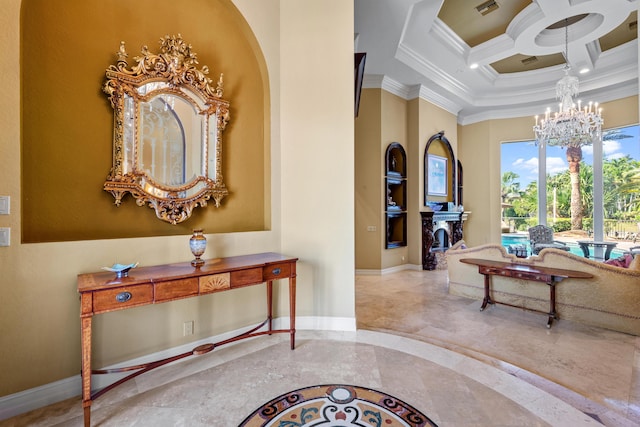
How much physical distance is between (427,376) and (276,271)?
149cm

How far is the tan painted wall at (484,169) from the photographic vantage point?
25.2 feet

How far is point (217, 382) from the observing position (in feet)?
7.06

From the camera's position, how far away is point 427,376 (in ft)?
7.29

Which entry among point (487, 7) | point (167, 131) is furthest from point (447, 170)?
point (167, 131)

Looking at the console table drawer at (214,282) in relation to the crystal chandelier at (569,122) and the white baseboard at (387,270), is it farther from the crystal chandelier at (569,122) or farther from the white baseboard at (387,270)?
the crystal chandelier at (569,122)

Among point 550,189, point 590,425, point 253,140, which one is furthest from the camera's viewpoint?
point 550,189

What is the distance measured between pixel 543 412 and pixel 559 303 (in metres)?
2.22

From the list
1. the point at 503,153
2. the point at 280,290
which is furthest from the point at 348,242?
the point at 503,153

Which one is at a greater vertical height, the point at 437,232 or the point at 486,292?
the point at 437,232

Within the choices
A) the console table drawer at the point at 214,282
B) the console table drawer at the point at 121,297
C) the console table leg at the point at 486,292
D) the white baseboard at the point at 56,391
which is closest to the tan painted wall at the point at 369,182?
the console table leg at the point at 486,292

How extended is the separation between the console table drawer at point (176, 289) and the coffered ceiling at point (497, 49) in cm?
410

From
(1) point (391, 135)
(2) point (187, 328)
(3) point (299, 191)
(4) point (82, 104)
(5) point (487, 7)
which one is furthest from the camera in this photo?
(1) point (391, 135)

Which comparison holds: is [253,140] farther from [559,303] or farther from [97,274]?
[559,303]

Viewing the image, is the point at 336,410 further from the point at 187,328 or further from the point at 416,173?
the point at 416,173
